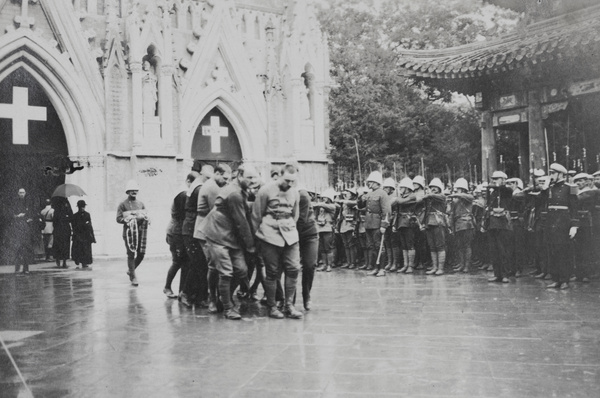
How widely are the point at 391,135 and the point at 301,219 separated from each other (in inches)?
717

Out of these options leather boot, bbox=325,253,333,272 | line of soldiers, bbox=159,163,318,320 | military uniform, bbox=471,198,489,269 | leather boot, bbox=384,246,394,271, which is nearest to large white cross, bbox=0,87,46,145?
leather boot, bbox=325,253,333,272

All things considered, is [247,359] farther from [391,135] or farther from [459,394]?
[391,135]

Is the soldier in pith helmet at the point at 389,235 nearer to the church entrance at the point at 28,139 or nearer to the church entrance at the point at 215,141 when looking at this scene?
the church entrance at the point at 215,141

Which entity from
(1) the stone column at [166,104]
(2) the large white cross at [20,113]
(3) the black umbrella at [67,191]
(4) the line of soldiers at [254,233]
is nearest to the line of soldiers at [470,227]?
(4) the line of soldiers at [254,233]

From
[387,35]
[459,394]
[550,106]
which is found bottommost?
[459,394]

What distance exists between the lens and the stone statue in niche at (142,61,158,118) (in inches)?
741

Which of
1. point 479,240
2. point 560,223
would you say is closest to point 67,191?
point 479,240

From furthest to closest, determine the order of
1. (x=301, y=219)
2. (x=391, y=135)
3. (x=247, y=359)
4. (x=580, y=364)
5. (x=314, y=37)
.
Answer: (x=391, y=135), (x=314, y=37), (x=301, y=219), (x=247, y=359), (x=580, y=364)

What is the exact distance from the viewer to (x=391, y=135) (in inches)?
1030

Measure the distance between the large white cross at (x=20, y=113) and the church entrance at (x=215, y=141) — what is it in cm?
527

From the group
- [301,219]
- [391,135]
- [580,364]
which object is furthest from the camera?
[391,135]

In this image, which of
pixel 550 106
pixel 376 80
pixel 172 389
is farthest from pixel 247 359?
pixel 376 80

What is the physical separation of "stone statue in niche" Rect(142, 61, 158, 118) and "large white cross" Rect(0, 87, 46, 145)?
3.11m

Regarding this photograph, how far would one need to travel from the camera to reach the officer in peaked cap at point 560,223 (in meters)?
10.2
